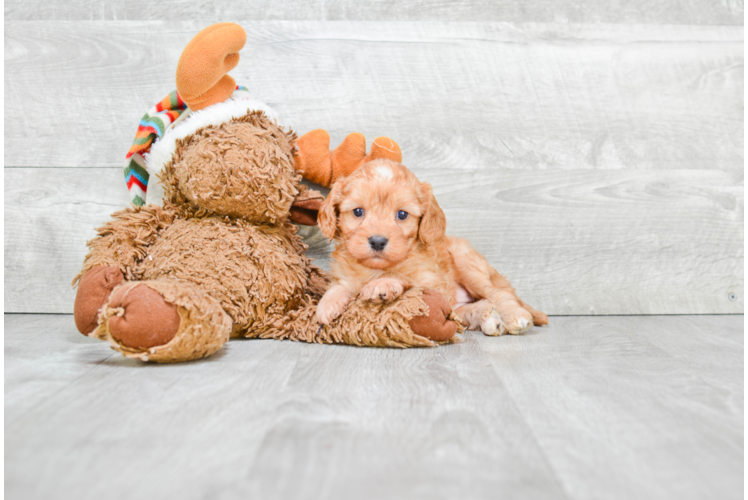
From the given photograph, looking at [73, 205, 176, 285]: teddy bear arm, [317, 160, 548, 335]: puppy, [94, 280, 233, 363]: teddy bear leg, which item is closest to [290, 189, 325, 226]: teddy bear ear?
[317, 160, 548, 335]: puppy

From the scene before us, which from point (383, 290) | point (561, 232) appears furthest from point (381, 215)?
point (561, 232)

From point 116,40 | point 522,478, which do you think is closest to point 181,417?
point 522,478

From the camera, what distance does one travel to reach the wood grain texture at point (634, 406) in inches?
31.7

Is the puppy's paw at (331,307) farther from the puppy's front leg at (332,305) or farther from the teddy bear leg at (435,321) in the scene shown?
the teddy bear leg at (435,321)

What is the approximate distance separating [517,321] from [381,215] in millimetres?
523

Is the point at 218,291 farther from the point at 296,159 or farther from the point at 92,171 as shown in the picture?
the point at 92,171

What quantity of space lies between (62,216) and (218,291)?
2.79ft

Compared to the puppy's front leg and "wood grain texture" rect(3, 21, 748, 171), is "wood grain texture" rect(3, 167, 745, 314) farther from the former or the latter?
the puppy's front leg

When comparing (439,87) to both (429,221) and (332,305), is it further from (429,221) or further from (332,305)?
(332,305)

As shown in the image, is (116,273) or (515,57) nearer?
(116,273)

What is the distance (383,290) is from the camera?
1.48m

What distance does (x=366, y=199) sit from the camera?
152cm

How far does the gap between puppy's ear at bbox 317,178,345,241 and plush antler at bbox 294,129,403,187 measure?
207 millimetres

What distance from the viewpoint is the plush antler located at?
1756 mm
